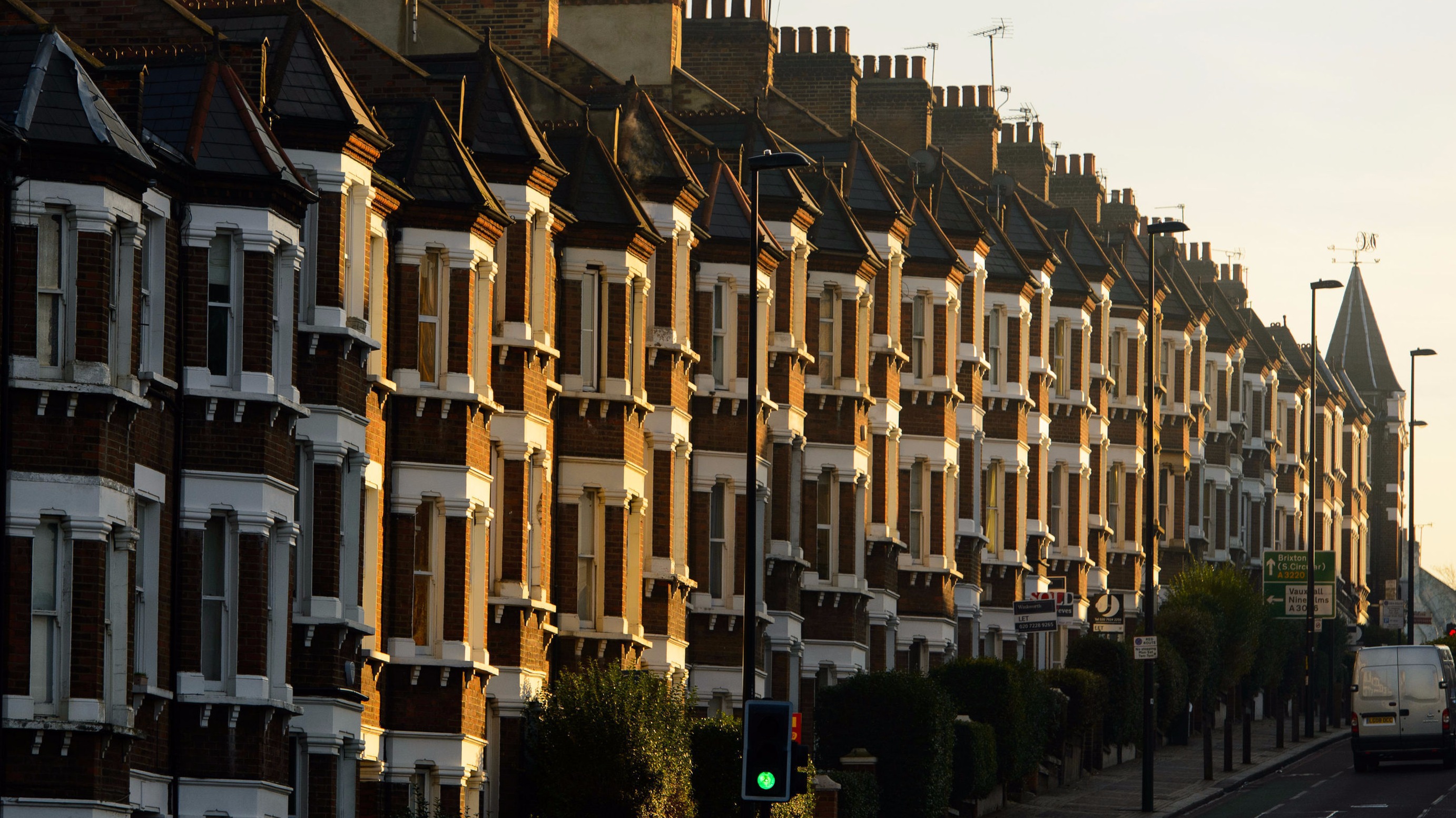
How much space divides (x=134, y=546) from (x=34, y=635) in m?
1.76

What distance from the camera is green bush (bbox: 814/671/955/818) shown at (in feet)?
145

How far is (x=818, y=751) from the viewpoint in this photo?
1797 inches

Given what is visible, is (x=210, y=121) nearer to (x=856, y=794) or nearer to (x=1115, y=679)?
(x=856, y=794)

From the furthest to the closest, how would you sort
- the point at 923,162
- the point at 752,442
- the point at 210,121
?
the point at 923,162 < the point at 752,442 < the point at 210,121

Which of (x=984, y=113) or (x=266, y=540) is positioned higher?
(x=984, y=113)

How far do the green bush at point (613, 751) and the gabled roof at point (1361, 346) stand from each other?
99390 millimetres

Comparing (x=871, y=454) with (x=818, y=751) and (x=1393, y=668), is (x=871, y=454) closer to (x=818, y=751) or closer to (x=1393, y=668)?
(x=818, y=751)

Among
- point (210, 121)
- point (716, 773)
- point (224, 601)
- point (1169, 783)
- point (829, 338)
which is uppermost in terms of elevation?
point (210, 121)

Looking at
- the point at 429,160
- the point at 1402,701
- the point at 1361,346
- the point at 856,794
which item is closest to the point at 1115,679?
the point at 1402,701

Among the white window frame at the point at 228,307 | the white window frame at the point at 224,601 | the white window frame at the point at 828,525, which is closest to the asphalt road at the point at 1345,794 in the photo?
the white window frame at the point at 828,525

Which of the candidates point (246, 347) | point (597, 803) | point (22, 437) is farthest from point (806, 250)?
point (22, 437)

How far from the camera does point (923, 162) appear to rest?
194ft

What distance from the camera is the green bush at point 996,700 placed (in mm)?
49500

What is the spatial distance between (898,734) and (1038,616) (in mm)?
3782
